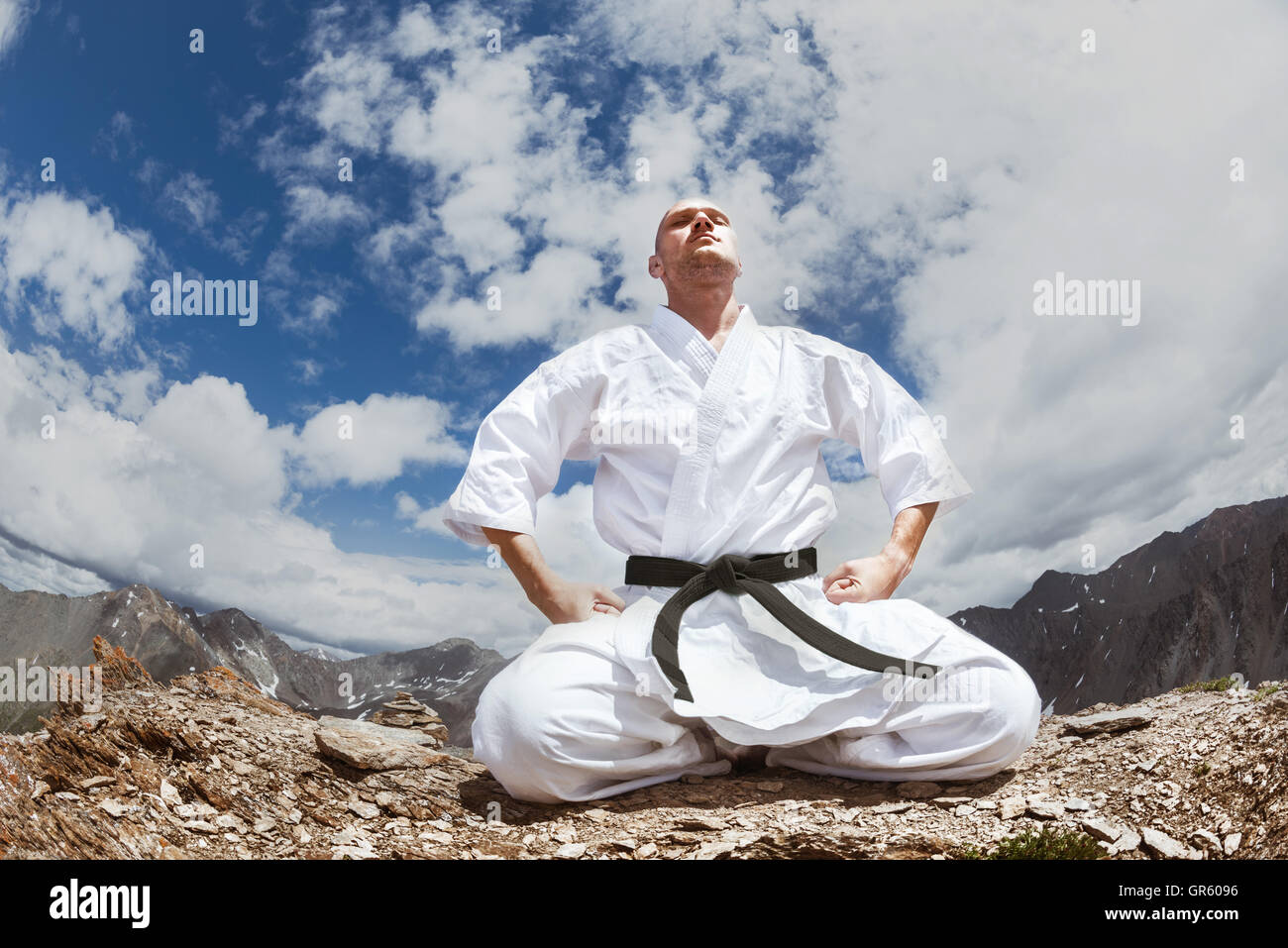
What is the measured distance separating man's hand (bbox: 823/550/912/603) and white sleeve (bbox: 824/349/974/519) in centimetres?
31

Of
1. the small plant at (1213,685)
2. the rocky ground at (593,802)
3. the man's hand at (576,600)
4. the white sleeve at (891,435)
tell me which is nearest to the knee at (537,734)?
the rocky ground at (593,802)

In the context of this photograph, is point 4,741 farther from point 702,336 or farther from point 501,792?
point 702,336

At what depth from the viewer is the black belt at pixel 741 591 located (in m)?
3.49

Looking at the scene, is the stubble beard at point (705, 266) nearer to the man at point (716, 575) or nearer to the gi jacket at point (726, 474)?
the man at point (716, 575)

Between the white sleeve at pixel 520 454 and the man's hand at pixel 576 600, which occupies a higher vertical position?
the white sleeve at pixel 520 454

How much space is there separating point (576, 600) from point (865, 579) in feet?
4.26

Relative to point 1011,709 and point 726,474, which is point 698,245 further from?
point 1011,709

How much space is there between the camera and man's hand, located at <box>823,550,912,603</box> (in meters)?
3.70

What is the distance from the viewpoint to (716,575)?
3.73 meters

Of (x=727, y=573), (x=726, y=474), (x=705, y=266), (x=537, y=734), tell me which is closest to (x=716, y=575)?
(x=727, y=573)

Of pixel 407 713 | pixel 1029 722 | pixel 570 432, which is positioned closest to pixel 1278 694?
pixel 1029 722

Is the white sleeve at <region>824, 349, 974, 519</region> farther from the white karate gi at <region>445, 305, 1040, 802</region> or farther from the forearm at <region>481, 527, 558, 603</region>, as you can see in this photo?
the forearm at <region>481, 527, 558, 603</region>

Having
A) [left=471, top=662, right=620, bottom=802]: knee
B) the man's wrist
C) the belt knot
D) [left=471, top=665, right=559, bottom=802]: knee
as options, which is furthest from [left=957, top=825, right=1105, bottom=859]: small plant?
[left=471, top=665, right=559, bottom=802]: knee

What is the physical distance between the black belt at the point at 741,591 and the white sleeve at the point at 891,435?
22.6 inches
